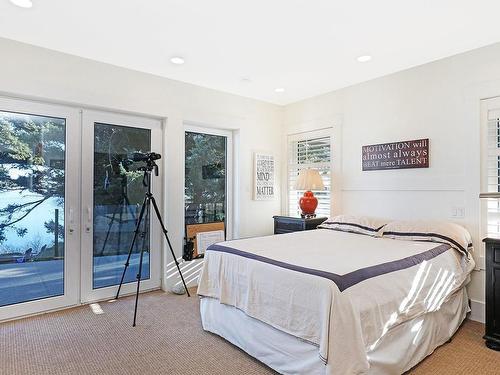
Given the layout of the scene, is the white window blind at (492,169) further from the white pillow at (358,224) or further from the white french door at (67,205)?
the white french door at (67,205)

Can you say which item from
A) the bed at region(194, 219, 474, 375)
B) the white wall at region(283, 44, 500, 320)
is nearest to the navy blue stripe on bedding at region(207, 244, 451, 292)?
the bed at region(194, 219, 474, 375)

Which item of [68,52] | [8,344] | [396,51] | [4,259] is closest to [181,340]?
[8,344]

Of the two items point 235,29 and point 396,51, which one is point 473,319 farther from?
point 235,29

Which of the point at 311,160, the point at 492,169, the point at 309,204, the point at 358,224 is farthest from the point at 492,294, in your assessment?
the point at 311,160

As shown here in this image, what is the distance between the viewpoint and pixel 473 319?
3066mm

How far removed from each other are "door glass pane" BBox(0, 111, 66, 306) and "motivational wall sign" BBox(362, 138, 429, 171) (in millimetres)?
3347

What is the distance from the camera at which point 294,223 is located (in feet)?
14.1

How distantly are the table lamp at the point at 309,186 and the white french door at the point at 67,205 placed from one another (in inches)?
72.0

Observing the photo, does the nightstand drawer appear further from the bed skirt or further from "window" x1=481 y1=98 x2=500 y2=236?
"window" x1=481 y1=98 x2=500 y2=236

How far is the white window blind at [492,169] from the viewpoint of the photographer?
300cm

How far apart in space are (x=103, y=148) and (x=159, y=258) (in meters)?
1.42

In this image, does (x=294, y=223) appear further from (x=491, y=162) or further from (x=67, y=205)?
(x=67, y=205)

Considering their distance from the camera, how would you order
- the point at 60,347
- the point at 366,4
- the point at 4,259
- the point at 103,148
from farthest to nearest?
the point at 103,148 < the point at 4,259 < the point at 60,347 < the point at 366,4

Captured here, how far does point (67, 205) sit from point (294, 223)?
261 centimetres
